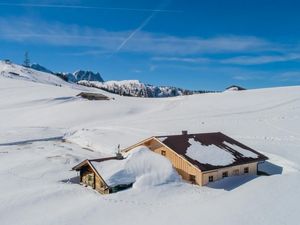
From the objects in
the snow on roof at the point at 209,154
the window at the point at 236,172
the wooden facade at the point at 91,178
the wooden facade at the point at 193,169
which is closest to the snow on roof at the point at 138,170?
the wooden facade at the point at 91,178

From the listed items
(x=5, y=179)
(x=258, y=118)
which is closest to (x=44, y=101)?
(x=258, y=118)

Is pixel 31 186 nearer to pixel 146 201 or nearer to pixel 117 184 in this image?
pixel 117 184

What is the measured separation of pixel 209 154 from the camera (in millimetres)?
29516

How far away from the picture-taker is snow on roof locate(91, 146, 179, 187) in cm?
2639

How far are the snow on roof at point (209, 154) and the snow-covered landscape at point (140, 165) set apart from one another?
1675 mm

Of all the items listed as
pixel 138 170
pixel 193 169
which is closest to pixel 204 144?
pixel 193 169

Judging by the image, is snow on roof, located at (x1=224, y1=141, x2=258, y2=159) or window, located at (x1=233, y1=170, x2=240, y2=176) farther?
snow on roof, located at (x1=224, y1=141, x2=258, y2=159)

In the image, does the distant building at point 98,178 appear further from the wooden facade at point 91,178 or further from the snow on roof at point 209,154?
the snow on roof at point 209,154

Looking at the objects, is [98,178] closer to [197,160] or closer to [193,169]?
[193,169]

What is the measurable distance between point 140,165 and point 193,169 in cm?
422

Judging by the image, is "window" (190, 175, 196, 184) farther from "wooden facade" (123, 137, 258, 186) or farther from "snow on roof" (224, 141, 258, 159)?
"snow on roof" (224, 141, 258, 159)

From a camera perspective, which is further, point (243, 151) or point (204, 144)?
point (243, 151)

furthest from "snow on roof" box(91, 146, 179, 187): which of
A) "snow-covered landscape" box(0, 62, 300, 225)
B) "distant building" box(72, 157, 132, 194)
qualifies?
"snow-covered landscape" box(0, 62, 300, 225)

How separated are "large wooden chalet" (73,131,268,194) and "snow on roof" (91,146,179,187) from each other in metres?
0.40
